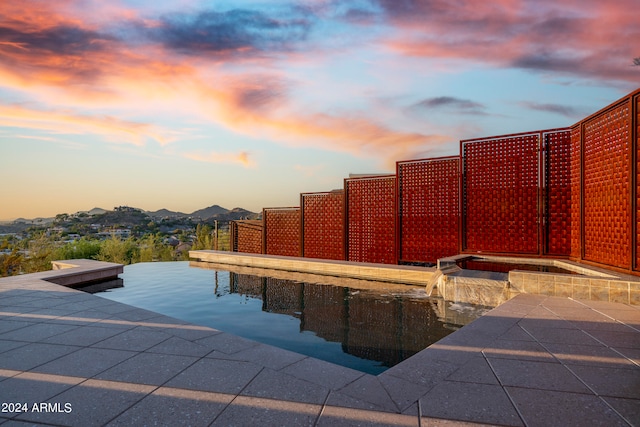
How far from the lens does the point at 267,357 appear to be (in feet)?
8.65

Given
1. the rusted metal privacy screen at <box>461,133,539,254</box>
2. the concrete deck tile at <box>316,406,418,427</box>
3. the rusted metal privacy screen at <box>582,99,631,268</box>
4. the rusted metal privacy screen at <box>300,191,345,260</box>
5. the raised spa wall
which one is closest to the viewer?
the concrete deck tile at <box>316,406,418,427</box>

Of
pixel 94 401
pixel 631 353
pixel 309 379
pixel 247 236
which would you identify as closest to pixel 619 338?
pixel 631 353

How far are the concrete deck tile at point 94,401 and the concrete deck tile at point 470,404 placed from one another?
1.62 m

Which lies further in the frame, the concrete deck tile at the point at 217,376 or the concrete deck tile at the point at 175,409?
the concrete deck tile at the point at 217,376

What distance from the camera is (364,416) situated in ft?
5.77

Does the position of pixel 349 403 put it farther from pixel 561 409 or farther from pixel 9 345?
pixel 9 345

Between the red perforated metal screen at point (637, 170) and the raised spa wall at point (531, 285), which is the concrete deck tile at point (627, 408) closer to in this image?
the raised spa wall at point (531, 285)

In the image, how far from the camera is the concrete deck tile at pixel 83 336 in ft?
10.1

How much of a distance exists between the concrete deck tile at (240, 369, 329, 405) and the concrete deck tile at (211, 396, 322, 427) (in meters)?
0.06

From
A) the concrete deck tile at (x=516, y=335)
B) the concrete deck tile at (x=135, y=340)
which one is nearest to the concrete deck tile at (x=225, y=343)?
the concrete deck tile at (x=135, y=340)

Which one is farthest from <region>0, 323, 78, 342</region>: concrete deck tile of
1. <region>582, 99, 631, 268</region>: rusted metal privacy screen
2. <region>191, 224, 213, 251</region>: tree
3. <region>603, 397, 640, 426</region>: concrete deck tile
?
<region>191, 224, 213, 251</region>: tree

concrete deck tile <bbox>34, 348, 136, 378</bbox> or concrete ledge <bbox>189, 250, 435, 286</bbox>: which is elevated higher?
concrete deck tile <bbox>34, 348, 136, 378</bbox>

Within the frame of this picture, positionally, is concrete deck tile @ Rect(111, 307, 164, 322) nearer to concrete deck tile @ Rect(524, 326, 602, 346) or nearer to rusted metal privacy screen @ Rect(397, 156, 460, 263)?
concrete deck tile @ Rect(524, 326, 602, 346)

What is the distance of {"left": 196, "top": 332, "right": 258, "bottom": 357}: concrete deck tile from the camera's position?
282 centimetres
